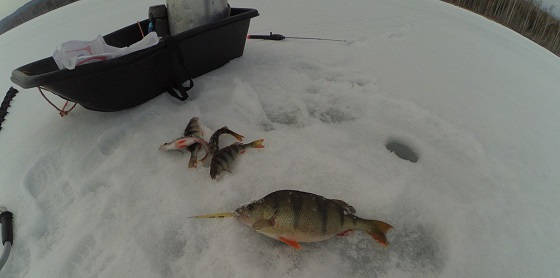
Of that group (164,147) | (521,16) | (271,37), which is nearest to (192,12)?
(271,37)

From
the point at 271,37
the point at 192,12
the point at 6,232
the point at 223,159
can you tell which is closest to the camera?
the point at 6,232

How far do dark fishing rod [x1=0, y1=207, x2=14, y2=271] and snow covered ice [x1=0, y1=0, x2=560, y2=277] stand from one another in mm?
29

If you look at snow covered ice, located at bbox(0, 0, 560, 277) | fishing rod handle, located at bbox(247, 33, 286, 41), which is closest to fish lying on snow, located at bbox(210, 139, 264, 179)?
snow covered ice, located at bbox(0, 0, 560, 277)

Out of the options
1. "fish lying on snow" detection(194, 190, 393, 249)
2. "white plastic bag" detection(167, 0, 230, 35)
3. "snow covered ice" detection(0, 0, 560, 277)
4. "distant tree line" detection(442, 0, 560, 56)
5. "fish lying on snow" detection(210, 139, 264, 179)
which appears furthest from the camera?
"distant tree line" detection(442, 0, 560, 56)

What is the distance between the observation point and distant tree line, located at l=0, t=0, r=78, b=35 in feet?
14.5

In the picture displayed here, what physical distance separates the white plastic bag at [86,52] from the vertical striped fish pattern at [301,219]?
4.12ft

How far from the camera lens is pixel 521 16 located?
4992mm

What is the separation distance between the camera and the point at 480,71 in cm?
265

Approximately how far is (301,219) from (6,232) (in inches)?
53.4

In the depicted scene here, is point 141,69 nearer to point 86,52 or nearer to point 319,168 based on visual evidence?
point 86,52

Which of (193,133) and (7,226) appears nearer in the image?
(7,226)

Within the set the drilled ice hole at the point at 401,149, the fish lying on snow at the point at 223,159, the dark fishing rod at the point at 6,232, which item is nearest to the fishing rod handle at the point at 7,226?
the dark fishing rod at the point at 6,232

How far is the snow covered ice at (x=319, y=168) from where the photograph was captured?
1.36 m

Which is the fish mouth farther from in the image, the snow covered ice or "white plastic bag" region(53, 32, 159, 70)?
"white plastic bag" region(53, 32, 159, 70)
